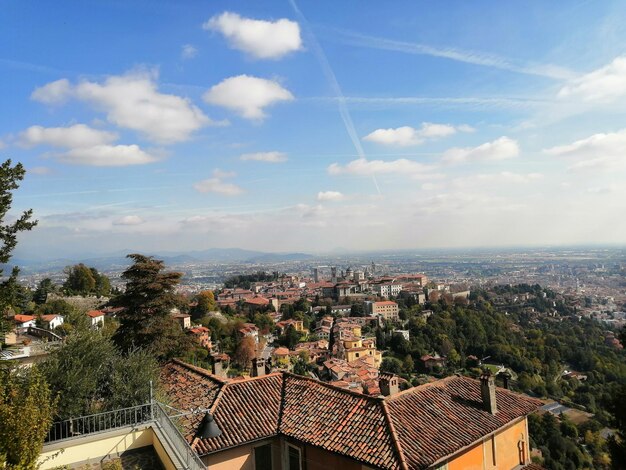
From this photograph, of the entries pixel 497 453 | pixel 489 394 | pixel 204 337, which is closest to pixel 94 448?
pixel 497 453

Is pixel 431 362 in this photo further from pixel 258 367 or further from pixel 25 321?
pixel 258 367

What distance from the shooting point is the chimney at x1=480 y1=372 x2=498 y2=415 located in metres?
10.9

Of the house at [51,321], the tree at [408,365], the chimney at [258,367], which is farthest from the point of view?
the tree at [408,365]

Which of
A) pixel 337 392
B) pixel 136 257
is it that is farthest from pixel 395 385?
pixel 136 257

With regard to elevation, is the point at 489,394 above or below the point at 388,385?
below

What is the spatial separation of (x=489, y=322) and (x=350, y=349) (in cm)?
2988

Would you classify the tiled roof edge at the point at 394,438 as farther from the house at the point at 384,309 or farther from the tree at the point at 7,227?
the house at the point at 384,309

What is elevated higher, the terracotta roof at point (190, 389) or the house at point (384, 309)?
the terracotta roof at point (190, 389)

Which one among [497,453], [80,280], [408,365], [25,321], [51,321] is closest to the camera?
[497,453]

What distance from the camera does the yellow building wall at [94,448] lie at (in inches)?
297

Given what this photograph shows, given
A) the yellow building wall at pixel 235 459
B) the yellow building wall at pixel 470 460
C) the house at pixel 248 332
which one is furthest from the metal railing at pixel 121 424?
the house at pixel 248 332

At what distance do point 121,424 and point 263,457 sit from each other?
11.3 ft

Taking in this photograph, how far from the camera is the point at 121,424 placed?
356 inches

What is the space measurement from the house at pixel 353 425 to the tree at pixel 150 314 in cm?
Answer: 595
